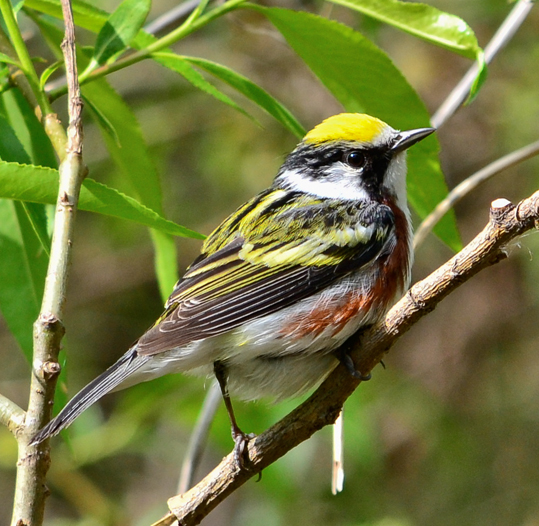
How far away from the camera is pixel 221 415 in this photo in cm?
386

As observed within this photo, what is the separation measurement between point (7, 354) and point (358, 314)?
4805mm

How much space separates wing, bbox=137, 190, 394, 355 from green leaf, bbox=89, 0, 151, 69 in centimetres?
88

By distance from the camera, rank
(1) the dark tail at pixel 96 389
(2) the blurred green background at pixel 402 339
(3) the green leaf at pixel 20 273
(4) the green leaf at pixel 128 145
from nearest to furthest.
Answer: (1) the dark tail at pixel 96 389 < (3) the green leaf at pixel 20 273 < (4) the green leaf at pixel 128 145 < (2) the blurred green background at pixel 402 339

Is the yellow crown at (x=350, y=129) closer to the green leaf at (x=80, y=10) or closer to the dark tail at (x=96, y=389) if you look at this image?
the green leaf at (x=80, y=10)

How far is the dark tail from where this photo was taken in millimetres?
2072

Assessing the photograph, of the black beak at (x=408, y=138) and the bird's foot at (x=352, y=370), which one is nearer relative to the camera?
the bird's foot at (x=352, y=370)

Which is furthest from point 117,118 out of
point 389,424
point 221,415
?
point 389,424

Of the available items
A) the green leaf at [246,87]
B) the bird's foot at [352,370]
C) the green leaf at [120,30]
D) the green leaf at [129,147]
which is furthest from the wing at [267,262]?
the green leaf at [120,30]

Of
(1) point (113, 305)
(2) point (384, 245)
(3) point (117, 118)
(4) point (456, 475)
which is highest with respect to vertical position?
(1) point (113, 305)

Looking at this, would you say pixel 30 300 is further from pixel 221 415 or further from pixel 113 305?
pixel 113 305

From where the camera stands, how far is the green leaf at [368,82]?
253cm

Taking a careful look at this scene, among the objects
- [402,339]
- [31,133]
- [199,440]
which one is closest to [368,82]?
[31,133]

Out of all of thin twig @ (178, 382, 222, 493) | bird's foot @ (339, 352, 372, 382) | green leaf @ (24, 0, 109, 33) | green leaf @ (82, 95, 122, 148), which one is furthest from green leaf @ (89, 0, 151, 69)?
thin twig @ (178, 382, 222, 493)

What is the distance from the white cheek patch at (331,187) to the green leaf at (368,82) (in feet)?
1.18
